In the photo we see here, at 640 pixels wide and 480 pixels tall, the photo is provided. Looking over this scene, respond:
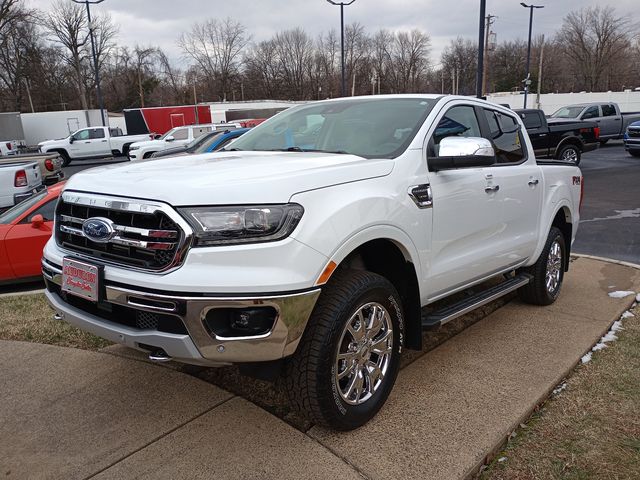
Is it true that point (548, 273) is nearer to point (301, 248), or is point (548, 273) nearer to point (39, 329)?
point (301, 248)

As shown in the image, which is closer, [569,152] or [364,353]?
[364,353]

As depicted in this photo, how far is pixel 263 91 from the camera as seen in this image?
7862 centimetres

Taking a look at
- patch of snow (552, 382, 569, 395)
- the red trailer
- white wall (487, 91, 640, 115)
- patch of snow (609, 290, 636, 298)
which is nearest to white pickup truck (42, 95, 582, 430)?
patch of snow (552, 382, 569, 395)

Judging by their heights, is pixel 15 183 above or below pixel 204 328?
below

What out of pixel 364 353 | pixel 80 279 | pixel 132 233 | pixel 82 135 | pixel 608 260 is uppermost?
pixel 132 233

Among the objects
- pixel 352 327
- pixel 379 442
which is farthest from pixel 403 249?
pixel 379 442

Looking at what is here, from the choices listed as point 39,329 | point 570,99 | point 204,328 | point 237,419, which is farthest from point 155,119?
point 570,99

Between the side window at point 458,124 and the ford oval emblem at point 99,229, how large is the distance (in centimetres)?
204

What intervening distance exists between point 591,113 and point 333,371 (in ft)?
77.1

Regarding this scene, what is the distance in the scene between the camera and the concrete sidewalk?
263 cm

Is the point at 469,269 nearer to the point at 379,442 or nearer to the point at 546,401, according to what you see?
the point at 546,401

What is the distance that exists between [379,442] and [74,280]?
180 centimetres

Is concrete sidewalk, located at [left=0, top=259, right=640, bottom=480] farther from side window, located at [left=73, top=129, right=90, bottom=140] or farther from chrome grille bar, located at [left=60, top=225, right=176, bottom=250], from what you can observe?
side window, located at [left=73, top=129, right=90, bottom=140]

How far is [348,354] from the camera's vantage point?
2807mm
